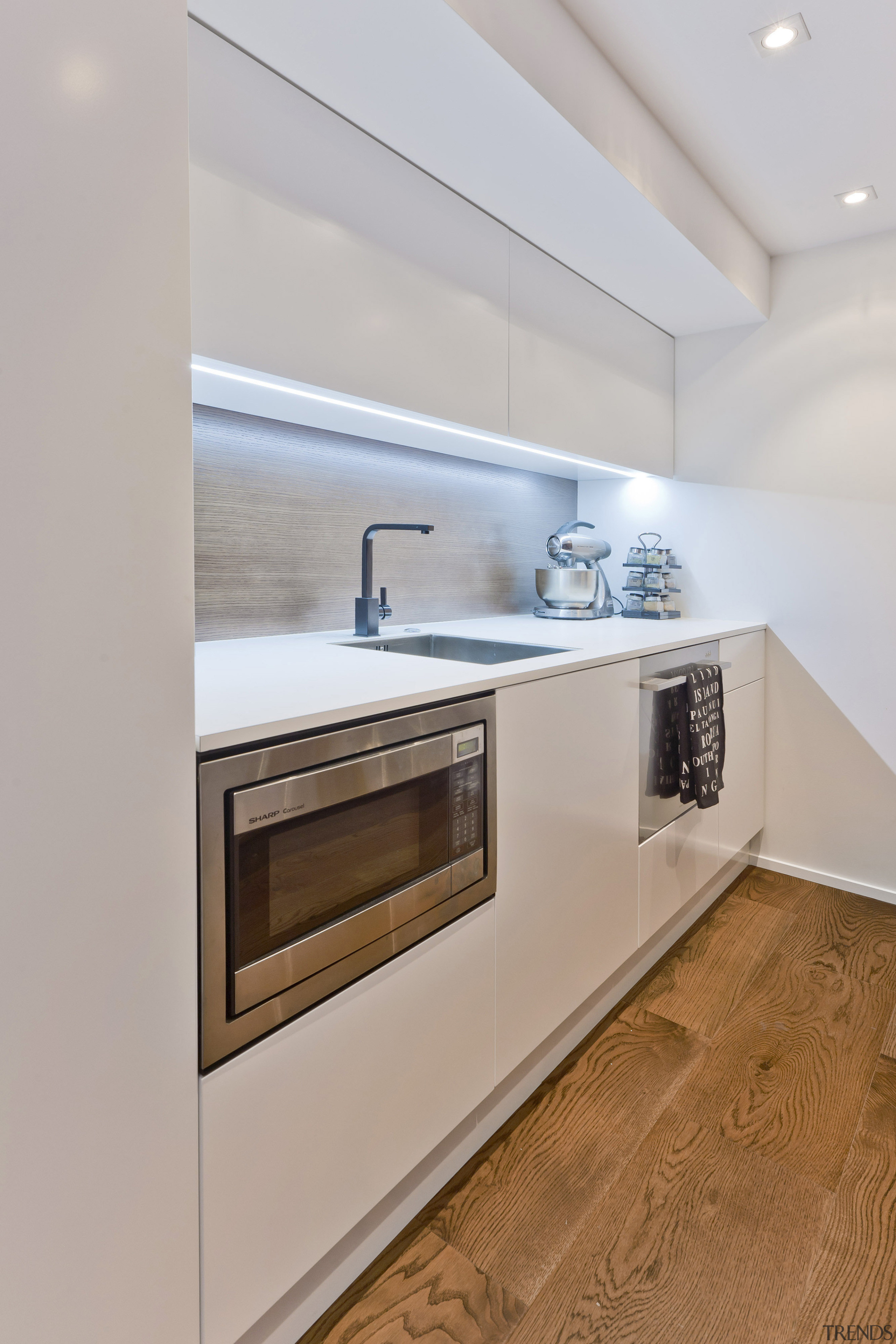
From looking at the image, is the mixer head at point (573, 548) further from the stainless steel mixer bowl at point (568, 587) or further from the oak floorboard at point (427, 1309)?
the oak floorboard at point (427, 1309)

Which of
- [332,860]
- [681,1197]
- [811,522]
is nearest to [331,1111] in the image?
[332,860]

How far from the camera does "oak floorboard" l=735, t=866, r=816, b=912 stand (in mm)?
2525

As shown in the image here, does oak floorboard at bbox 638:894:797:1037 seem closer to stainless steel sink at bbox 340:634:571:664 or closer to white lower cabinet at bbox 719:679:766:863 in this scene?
white lower cabinet at bbox 719:679:766:863

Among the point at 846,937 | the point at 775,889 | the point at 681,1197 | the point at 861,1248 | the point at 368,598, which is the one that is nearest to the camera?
the point at 861,1248

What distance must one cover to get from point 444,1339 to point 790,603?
2.37 meters

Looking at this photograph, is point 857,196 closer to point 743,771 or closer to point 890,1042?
point 743,771

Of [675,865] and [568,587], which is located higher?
[568,587]

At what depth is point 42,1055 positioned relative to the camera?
0.67 m

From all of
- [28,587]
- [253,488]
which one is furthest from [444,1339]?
[253,488]

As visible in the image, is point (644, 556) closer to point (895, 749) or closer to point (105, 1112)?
point (895, 749)

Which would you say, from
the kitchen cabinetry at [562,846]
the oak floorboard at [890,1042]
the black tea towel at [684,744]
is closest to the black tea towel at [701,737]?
the black tea towel at [684,744]

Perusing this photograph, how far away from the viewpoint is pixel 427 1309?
1101 mm

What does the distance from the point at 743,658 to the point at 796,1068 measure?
1.30m

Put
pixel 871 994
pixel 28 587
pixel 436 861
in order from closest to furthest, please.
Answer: pixel 28 587 < pixel 436 861 < pixel 871 994
